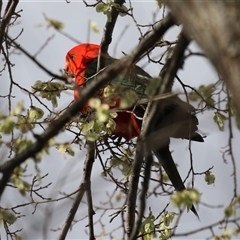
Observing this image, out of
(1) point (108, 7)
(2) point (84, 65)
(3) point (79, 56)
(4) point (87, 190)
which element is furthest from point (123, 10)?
(3) point (79, 56)

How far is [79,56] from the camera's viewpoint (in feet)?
15.3

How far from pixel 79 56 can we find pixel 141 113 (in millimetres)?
1294

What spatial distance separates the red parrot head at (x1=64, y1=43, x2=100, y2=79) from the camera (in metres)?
4.49

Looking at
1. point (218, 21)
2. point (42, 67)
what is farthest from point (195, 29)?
point (42, 67)

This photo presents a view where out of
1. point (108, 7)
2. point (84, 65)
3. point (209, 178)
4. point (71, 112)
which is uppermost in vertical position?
point (84, 65)

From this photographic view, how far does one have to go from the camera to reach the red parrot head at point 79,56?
449 cm

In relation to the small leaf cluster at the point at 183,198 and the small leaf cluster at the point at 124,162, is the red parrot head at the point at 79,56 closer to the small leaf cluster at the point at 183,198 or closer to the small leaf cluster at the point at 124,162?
the small leaf cluster at the point at 124,162

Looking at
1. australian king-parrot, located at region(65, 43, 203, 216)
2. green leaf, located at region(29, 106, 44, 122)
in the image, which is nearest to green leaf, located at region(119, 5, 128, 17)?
australian king-parrot, located at region(65, 43, 203, 216)

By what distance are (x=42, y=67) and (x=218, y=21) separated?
30.2 inches

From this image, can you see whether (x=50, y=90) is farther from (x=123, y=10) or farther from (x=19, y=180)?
(x=19, y=180)

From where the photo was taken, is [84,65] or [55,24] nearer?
[55,24]

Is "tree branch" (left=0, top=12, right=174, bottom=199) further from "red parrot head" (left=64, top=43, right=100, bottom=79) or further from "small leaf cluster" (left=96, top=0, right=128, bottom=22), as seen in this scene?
"red parrot head" (left=64, top=43, right=100, bottom=79)

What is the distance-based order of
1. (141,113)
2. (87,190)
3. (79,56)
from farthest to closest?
(79,56) → (141,113) → (87,190)

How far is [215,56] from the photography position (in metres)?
1.24
